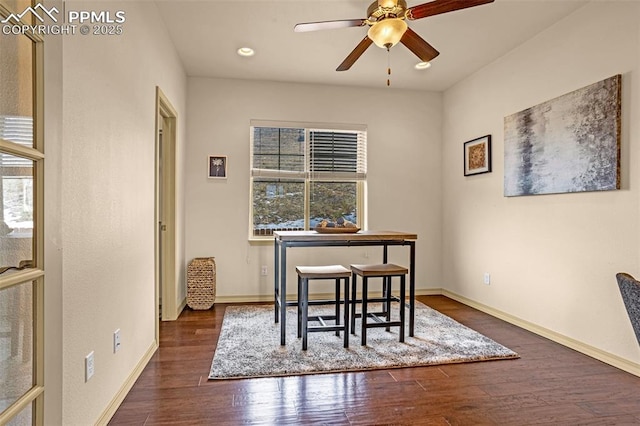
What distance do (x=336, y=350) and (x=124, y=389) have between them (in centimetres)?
148

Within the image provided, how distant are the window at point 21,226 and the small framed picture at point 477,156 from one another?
3.92 meters

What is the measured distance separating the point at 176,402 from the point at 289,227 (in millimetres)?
2685

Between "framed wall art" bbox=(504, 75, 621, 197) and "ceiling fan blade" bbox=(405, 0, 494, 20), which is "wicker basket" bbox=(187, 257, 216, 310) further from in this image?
"framed wall art" bbox=(504, 75, 621, 197)

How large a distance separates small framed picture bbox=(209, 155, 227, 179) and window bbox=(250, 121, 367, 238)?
35cm

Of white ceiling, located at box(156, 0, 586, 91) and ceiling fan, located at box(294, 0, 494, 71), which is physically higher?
white ceiling, located at box(156, 0, 586, 91)

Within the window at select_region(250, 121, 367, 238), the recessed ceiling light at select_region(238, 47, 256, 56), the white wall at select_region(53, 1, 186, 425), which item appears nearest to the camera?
the white wall at select_region(53, 1, 186, 425)

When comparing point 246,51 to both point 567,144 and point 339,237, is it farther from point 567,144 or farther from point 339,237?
point 567,144

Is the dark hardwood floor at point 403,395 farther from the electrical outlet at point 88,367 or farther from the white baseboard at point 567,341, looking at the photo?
the electrical outlet at point 88,367

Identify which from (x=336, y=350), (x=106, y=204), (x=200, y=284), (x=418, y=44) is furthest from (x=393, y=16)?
(x=200, y=284)

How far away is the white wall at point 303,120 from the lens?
432 centimetres

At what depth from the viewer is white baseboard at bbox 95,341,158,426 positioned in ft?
6.11

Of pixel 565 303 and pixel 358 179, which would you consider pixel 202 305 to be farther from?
pixel 565 303

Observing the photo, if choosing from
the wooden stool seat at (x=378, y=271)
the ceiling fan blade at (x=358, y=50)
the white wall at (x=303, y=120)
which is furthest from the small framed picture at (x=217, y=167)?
the wooden stool seat at (x=378, y=271)

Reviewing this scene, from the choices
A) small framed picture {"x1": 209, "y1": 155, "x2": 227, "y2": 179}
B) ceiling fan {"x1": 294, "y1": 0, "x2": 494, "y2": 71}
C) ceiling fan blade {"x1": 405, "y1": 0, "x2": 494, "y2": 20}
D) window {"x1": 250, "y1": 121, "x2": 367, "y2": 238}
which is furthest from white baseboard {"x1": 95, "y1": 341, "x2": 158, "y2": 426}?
ceiling fan blade {"x1": 405, "y1": 0, "x2": 494, "y2": 20}
